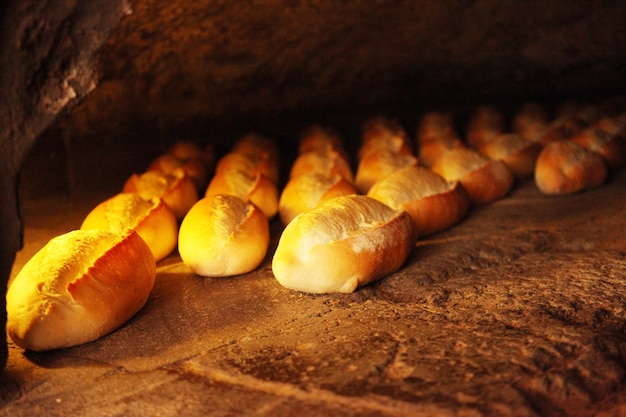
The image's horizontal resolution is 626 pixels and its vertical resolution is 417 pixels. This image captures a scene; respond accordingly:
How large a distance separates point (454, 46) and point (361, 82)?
0.63m

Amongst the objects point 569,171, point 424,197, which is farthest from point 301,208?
point 569,171

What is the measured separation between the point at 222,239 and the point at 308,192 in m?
0.57

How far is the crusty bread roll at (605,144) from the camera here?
3074 mm

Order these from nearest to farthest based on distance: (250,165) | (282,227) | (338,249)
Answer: (338,249) < (282,227) < (250,165)

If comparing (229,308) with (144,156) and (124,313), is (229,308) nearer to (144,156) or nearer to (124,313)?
(124,313)

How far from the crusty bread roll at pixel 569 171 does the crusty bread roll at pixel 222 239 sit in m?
1.38

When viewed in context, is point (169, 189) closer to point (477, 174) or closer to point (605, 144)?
point (477, 174)

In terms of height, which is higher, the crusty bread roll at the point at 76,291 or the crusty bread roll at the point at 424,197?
the crusty bread roll at the point at 76,291

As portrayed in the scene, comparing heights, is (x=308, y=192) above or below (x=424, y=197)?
above

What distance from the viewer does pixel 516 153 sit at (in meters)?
3.19

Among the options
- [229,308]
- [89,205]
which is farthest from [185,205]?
[229,308]

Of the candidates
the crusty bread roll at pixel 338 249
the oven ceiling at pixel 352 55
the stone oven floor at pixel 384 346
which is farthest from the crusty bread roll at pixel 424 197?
the oven ceiling at pixel 352 55

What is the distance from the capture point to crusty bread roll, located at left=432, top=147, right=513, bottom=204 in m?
2.83

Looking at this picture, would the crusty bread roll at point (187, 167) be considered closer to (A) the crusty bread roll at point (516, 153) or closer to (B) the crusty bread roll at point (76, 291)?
(B) the crusty bread roll at point (76, 291)
